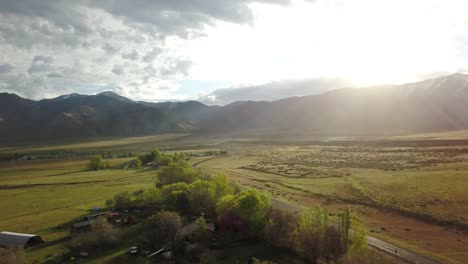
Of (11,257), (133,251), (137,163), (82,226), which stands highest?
(11,257)

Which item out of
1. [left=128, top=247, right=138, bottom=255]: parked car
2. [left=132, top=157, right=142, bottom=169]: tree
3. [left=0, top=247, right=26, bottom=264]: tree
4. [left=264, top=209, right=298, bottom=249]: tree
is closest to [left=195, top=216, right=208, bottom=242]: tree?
[left=128, top=247, right=138, bottom=255]: parked car

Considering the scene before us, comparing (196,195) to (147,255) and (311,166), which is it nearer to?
(147,255)

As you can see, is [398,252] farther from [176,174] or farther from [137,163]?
[137,163]

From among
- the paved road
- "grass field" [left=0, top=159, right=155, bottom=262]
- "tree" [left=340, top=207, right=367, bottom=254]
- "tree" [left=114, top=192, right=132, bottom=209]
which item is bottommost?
the paved road

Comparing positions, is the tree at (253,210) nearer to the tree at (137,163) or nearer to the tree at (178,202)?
the tree at (178,202)

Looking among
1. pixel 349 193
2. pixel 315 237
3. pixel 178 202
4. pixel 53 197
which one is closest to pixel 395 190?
pixel 349 193

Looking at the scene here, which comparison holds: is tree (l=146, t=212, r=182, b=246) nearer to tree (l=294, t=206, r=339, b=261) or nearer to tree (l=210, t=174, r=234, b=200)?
tree (l=210, t=174, r=234, b=200)

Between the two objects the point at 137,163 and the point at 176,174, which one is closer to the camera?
the point at 176,174

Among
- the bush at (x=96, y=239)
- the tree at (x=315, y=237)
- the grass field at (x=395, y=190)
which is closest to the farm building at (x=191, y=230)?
the bush at (x=96, y=239)
